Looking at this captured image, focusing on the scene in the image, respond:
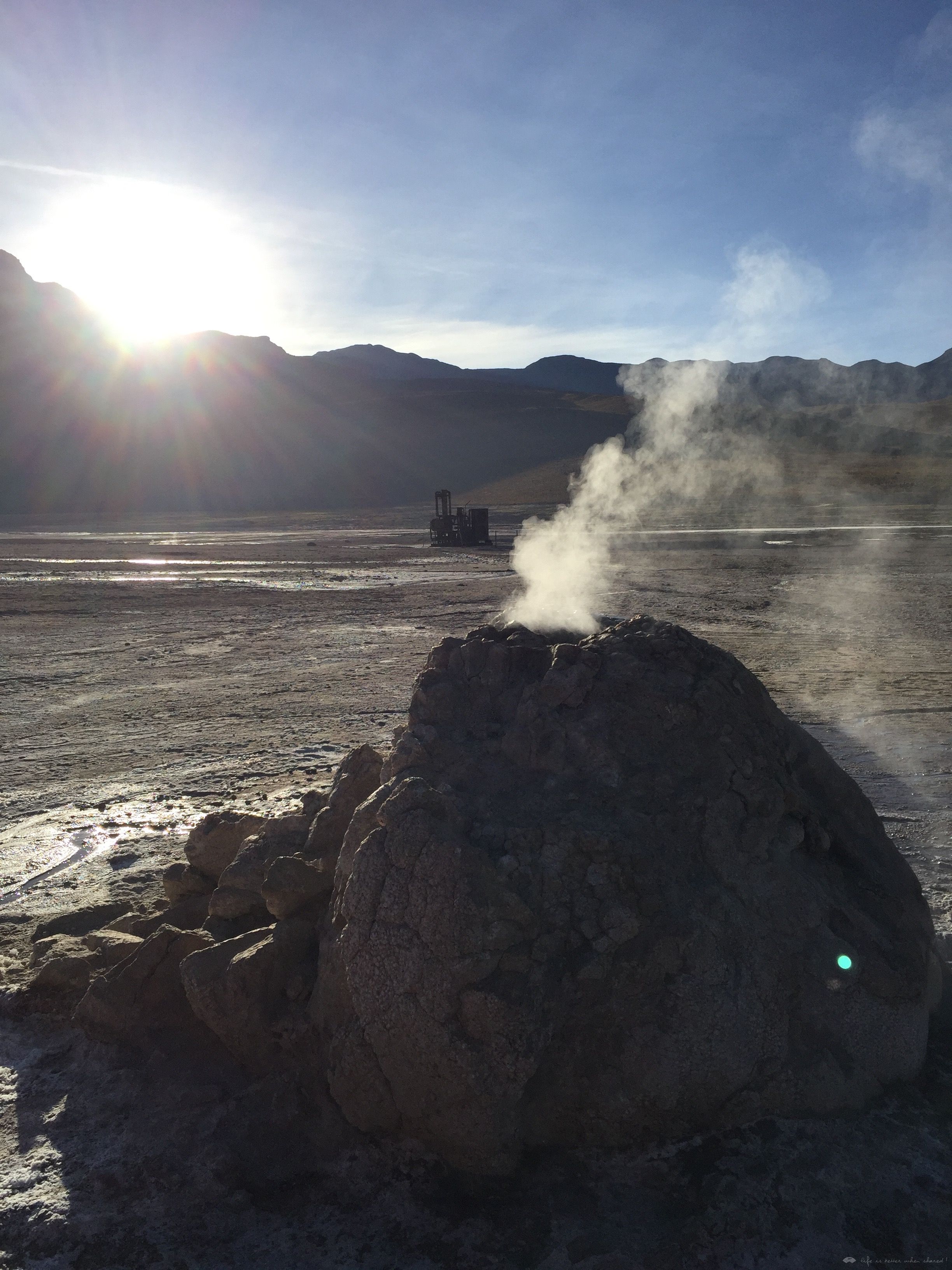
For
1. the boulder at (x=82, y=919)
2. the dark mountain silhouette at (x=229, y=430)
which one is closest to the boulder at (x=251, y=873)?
the boulder at (x=82, y=919)

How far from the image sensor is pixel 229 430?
60.6m

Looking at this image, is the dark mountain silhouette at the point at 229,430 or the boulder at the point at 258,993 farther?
the dark mountain silhouette at the point at 229,430

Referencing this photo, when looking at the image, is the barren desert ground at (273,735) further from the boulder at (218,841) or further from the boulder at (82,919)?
the boulder at (218,841)

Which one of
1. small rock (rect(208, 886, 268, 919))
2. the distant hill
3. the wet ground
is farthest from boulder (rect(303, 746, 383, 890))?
the distant hill

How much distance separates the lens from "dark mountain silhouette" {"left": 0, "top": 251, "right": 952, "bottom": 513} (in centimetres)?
5147

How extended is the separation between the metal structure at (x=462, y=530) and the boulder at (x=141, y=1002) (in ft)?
69.3

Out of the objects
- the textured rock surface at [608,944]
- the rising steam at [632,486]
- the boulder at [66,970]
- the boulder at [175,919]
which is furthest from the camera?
the rising steam at [632,486]

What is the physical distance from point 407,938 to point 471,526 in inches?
888

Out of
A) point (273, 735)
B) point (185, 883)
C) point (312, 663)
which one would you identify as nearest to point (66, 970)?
point (185, 883)

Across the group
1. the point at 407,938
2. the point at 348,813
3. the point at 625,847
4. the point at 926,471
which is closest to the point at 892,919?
the point at 625,847

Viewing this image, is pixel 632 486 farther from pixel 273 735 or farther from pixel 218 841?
pixel 218 841

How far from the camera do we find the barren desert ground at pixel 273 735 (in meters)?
2.29

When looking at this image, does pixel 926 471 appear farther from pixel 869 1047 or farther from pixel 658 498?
pixel 869 1047

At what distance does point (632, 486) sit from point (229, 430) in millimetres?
40344
